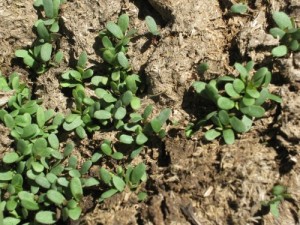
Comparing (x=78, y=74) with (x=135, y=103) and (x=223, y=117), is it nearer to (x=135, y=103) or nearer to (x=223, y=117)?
(x=135, y=103)

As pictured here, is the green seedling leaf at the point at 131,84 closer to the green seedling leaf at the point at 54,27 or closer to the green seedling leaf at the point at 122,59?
the green seedling leaf at the point at 122,59

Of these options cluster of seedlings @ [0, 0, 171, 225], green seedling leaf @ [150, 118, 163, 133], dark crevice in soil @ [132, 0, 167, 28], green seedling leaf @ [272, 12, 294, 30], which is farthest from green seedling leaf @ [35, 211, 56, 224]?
green seedling leaf @ [272, 12, 294, 30]

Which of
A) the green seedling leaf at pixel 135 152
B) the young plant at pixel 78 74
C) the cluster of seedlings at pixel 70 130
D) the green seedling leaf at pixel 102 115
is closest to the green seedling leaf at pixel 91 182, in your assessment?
the cluster of seedlings at pixel 70 130

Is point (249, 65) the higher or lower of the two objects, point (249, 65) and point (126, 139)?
the higher

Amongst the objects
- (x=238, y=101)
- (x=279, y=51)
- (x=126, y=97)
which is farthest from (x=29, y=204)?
(x=279, y=51)

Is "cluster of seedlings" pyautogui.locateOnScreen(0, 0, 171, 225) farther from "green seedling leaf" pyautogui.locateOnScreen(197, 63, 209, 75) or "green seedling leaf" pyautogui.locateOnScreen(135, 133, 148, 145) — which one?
"green seedling leaf" pyautogui.locateOnScreen(197, 63, 209, 75)

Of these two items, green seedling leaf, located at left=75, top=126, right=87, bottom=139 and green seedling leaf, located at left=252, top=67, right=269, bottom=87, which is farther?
green seedling leaf, located at left=75, top=126, right=87, bottom=139
